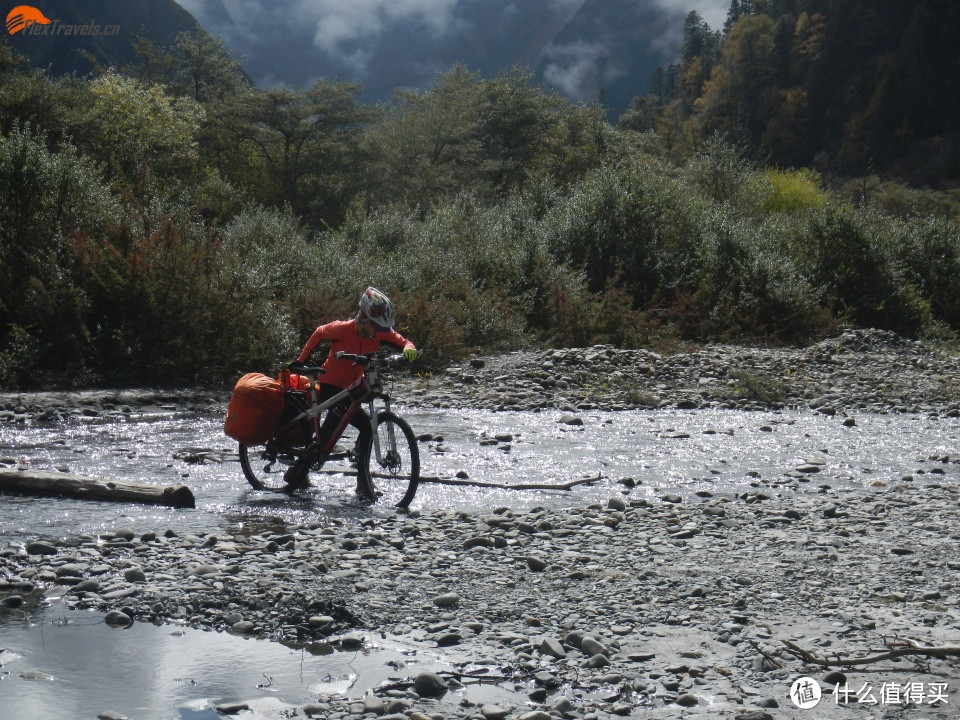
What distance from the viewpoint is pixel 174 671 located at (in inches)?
201

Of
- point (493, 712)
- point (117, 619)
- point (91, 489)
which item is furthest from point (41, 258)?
point (493, 712)

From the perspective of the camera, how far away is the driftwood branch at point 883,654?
4.88m

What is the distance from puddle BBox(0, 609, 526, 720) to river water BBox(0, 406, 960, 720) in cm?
1

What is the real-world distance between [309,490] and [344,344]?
1.58 m

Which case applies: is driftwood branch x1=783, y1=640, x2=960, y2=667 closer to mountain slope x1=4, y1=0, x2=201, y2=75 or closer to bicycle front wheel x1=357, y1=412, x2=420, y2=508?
bicycle front wheel x1=357, y1=412, x2=420, y2=508

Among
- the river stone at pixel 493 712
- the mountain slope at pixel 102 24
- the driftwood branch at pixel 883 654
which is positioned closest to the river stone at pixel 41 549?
the river stone at pixel 493 712

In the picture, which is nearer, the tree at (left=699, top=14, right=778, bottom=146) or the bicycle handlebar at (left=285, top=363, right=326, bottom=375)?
the bicycle handlebar at (left=285, top=363, right=326, bottom=375)

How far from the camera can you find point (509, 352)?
72.7ft

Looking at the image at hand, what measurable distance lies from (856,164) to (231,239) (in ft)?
267

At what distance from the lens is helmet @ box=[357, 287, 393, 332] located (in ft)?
28.9

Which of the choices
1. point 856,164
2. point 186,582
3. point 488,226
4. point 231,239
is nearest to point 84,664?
point 186,582

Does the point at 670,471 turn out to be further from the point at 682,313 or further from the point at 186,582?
the point at 682,313

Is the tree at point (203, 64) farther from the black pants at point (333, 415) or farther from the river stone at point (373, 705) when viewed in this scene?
the river stone at point (373, 705)

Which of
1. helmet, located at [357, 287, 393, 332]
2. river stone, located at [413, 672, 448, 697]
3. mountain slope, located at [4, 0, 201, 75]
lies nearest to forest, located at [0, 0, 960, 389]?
helmet, located at [357, 287, 393, 332]
